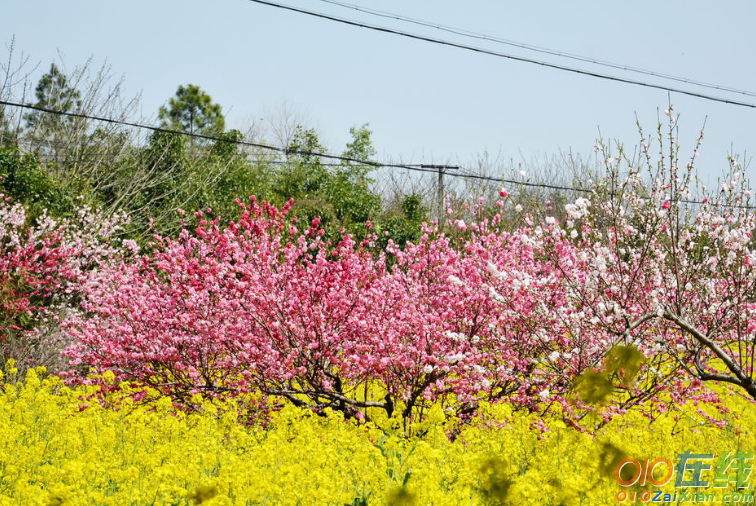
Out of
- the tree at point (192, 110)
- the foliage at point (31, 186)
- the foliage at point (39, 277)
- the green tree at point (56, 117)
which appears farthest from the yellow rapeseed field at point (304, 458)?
the tree at point (192, 110)

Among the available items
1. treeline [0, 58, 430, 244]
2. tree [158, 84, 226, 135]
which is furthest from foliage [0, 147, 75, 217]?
tree [158, 84, 226, 135]

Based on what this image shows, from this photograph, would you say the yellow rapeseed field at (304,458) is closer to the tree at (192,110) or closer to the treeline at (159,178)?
the treeline at (159,178)

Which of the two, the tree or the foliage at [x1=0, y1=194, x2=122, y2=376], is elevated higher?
the tree

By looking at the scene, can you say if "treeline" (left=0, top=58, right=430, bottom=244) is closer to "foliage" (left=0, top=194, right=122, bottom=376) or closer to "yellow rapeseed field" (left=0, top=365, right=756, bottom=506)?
"foliage" (left=0, top=194, right=122, bottom=376)

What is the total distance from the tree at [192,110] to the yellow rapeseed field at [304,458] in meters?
29.0

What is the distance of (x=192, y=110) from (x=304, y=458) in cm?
3292

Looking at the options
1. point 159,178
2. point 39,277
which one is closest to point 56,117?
point 159,178

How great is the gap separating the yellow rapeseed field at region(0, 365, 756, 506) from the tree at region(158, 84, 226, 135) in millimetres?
28982

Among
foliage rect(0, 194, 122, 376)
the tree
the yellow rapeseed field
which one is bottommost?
the yellow rapeseed field

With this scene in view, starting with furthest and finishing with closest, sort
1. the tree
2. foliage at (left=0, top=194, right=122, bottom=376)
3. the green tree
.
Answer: the tree, the green tree, foliage at (left=0, top=194, right=122, bottom=376)

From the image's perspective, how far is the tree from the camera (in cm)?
3531

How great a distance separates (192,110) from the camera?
35844 millimetres

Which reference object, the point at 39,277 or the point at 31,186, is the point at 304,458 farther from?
the point at 31,186

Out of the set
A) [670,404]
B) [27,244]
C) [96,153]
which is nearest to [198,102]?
[96,153]
